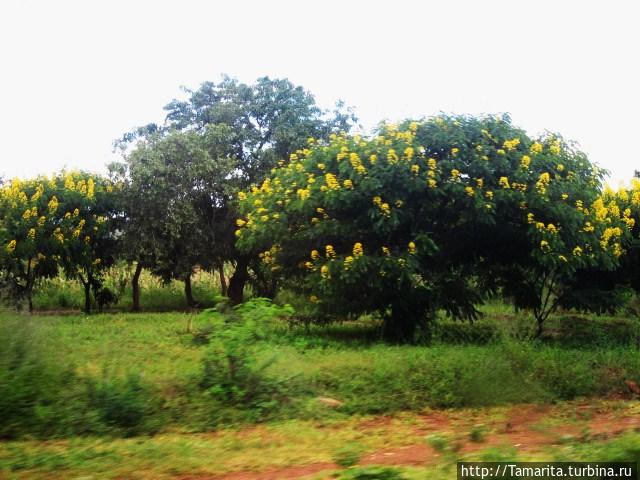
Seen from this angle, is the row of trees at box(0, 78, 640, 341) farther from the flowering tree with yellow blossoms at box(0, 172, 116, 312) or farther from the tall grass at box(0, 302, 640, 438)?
the tall grass at box(0, 302, 640, 438)

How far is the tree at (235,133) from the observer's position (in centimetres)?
1983

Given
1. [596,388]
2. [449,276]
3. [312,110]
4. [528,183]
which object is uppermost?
[312,110]

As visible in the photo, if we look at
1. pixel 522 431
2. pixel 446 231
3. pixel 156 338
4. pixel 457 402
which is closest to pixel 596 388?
pixel 457 402

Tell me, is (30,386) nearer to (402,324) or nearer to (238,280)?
(402,324)

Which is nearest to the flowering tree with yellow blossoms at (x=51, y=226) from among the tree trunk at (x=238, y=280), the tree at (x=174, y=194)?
the tree at (x=174, y=194)

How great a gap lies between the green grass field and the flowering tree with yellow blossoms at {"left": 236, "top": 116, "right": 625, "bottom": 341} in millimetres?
1590

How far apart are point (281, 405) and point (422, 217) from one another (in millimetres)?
6042

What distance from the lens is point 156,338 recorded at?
12.3 m

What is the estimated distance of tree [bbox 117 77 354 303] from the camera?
19828 millimetres

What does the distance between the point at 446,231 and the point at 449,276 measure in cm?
97

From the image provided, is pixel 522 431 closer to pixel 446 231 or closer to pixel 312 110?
pixel 446 231

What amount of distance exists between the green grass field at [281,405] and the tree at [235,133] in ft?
30.8

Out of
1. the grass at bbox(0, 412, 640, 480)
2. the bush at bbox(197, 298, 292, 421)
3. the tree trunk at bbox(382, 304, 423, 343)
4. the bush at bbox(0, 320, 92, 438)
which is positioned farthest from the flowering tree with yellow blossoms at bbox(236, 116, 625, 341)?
the bush at bbox(0, 320, 92, 438)

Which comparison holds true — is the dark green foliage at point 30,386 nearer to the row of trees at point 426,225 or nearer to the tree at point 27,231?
the row of trees at point 426,225
